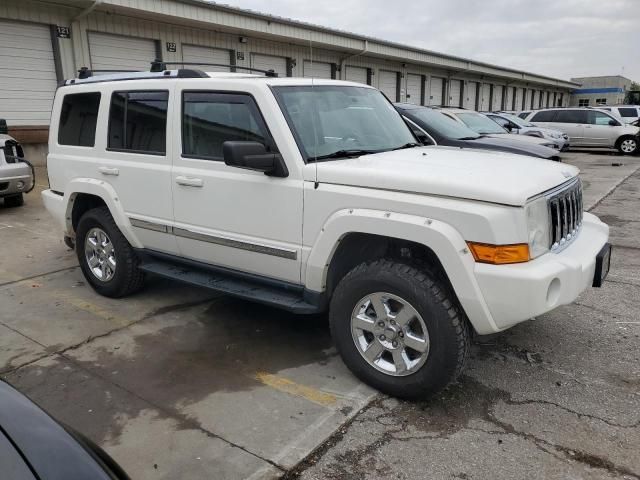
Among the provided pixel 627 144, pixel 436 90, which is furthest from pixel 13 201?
pixel 436 90

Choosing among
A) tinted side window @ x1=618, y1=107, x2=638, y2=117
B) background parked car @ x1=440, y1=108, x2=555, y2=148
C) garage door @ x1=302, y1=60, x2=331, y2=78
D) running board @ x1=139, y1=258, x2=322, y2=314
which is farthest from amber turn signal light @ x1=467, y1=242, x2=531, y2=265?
tinted side window @ x1=618, y1=107, x2=638, y2=117

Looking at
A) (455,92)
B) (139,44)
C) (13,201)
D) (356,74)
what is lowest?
(13,201)

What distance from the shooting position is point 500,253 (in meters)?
2.87

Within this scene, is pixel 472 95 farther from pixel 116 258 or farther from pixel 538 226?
pixel 538 226

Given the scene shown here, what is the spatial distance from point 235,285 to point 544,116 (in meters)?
19.7

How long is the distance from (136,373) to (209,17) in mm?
13620

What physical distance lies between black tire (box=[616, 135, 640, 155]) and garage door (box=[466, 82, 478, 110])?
15.4m

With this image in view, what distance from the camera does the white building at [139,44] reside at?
12586mm

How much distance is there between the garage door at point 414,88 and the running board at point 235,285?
2416cm

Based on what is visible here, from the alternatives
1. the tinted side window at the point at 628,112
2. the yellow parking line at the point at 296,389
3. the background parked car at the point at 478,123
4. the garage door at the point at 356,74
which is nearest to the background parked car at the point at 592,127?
the tinted side window at the point at 628,112

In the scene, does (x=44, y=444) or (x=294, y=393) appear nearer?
(x=44, y=444)

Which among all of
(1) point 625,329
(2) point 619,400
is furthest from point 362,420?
(1) point 625,329

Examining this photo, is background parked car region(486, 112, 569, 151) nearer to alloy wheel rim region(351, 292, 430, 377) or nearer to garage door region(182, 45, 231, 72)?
garage door region(182, 45, 231, 72)

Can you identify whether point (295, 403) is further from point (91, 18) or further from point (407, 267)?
point (91, 18)
